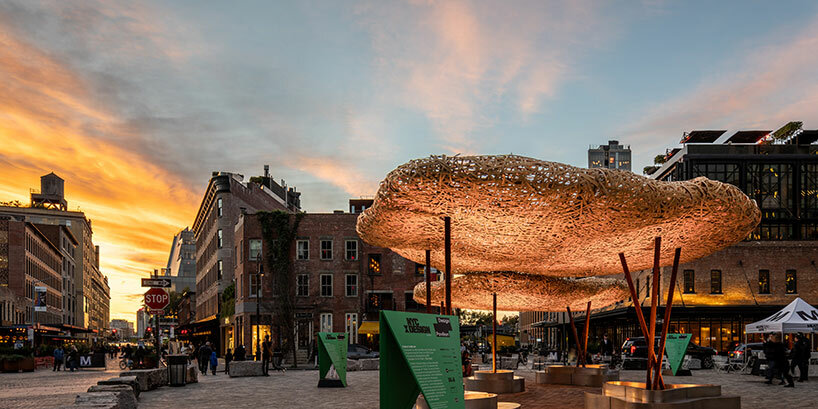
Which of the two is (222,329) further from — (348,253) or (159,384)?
(159,384)

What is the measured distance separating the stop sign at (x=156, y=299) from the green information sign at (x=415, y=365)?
10.3m

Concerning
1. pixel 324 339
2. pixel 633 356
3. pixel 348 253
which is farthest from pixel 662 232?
pixel 348 253

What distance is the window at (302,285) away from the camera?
165 feet

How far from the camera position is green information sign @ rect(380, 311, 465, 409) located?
26.2 feet

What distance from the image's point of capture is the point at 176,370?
23.5 meters

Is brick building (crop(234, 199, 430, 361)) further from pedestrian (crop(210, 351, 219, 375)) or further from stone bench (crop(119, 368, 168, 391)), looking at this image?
stone bench (crop(119, 368, 168, 391))

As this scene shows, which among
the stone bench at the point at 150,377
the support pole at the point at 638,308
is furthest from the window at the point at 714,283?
the support pole at the point at 638,308

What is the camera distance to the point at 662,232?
12.2m

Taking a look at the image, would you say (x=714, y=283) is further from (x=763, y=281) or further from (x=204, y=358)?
(x=204, y=358)

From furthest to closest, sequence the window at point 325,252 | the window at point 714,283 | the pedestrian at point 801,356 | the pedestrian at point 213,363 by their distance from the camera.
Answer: the window at point 325,252 < the window at point 714,283 < the pedestrian at point 213,363 < the pedestrian at point 801,356

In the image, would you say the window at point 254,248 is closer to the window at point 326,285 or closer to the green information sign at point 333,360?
the window at point 326,285

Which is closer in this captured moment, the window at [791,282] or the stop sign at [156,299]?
the stop sign at [156,299]

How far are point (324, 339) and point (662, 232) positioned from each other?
1176cm

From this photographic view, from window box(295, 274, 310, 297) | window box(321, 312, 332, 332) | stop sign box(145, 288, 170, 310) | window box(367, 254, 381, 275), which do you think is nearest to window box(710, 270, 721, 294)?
window box(367, 254, 381, 275)
